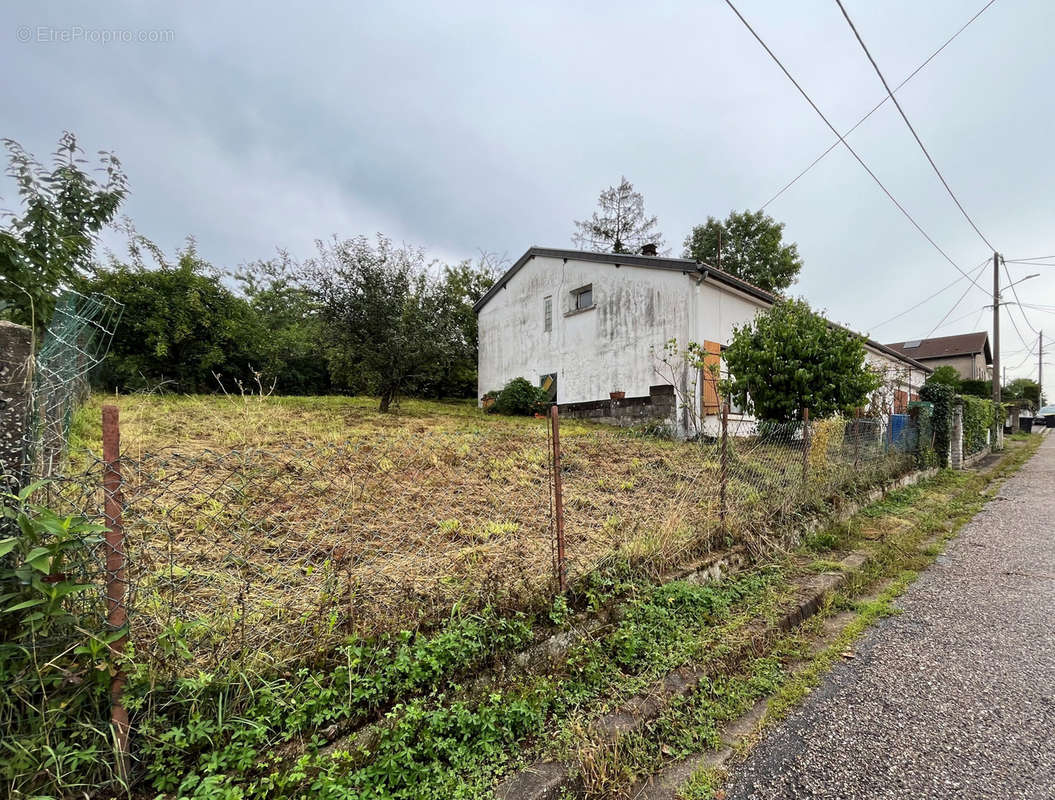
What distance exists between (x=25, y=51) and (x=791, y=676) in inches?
314

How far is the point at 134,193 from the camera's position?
3.73 m

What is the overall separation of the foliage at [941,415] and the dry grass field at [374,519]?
6334 millimetres

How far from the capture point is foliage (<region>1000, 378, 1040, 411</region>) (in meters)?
33.7

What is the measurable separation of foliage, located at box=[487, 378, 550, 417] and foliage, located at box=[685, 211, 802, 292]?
47.8 ft

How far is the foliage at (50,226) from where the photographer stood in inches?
103

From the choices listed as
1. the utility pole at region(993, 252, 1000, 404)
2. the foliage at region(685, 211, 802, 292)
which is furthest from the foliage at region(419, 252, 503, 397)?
the utility pole at region(993, 252, 1000, 404)

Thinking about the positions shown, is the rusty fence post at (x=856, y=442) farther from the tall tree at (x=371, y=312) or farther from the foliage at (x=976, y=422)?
the tall tree at (x=371, y=312)

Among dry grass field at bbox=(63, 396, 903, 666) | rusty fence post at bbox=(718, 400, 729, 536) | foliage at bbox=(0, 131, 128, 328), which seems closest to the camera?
dry grass field at bbox=(63, 396, 903, 666)

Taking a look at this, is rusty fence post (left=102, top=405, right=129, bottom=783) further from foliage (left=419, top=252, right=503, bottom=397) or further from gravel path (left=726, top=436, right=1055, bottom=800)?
foliage (left=419, top=252, right=503, bottom=397)

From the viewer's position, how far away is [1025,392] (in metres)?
36.6

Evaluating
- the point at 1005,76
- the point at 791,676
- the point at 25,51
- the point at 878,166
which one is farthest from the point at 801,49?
the point at 25,51

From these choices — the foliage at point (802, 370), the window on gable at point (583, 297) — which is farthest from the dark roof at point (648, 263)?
the foliage at point (802, 370)

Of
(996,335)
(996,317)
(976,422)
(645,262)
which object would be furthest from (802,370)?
(996,335)

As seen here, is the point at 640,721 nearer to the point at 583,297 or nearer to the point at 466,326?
the point at 583,297
